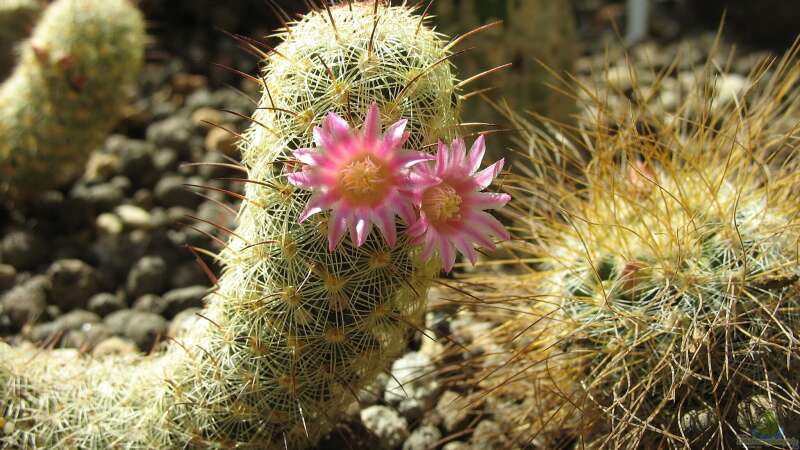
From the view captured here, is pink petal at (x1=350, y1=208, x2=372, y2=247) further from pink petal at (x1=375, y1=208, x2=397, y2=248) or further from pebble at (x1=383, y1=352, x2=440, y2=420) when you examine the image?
pebble at (x1=383, y1=352, x2=440, y2=420)

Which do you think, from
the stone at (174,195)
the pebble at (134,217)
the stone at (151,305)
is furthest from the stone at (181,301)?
the stone at (174,195)

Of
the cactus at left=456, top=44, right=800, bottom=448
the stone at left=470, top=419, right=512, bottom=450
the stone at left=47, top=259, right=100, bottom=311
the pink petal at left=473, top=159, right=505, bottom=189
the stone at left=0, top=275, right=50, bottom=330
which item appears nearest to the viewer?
the pink petal at left=473, top=159, right=505, bottom=189

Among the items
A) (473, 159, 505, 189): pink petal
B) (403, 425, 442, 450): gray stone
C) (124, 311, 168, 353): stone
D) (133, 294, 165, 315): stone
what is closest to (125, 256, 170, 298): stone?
(133, 294, 165, 315): stone

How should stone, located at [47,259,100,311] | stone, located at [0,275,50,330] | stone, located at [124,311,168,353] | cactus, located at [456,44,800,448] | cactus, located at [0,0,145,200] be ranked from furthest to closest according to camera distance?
1. cactus, located at [0,0,145,200]
2. stone, located at [47,259,100,311]
3. stone, located at [0,275,50,330]
4. stone, located at [124,311,168,353]
5. cactus, located at [456,44,800,448]

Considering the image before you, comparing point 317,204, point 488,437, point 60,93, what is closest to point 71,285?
point 60,93

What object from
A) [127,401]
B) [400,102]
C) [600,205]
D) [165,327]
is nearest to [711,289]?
[600,205]

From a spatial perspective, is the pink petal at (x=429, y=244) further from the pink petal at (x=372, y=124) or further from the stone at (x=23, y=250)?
the stone at (x=23, y=250)

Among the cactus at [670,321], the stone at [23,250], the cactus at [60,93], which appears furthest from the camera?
the cactus at [60,93]
